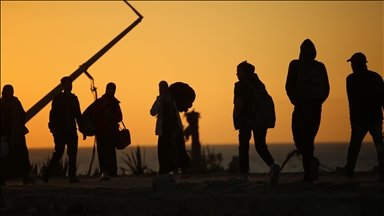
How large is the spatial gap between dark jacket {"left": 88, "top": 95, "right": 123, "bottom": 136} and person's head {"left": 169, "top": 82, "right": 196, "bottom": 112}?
5.47 feet

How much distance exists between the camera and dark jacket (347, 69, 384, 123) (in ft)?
46.6

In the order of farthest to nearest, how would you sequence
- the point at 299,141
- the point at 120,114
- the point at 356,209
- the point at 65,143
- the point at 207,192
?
the point at 120,114
the point at 65,143
the point at 299,141
the point at 207,192
the point at 356,209

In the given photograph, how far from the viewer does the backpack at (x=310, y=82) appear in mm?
12812

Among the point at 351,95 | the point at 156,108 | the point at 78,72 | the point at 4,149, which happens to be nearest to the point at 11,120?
the point at 4,149

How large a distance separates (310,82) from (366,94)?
1738 millimetres

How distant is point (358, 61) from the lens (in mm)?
14266

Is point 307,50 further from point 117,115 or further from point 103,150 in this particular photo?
point 103,150

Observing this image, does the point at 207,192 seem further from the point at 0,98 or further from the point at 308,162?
the point at 0,98

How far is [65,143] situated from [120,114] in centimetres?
175

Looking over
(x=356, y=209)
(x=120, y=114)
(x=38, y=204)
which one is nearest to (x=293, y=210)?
(x=356, y=209)

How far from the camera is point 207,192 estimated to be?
1161 cm

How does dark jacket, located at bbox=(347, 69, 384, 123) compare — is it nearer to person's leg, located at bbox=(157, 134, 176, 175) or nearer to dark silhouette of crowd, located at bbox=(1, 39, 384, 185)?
dark silhouette of crowd, located at bbox=(1, 39, 384, 185)

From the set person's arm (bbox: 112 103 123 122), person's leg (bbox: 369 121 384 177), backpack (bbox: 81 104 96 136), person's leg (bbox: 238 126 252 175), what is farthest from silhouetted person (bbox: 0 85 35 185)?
person's leg (bbox: 369 121 384 177)

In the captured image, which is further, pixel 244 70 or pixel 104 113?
pixel 104 113
